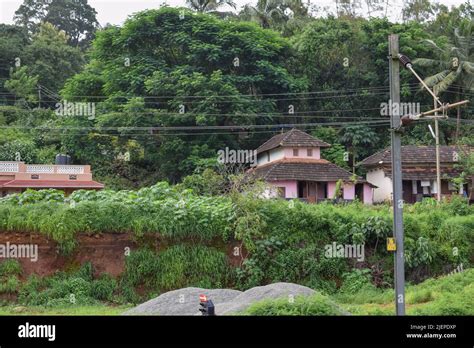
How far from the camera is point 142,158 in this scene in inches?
1447

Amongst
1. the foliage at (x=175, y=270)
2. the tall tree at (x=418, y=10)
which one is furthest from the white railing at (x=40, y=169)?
the tall tree at (x=418, y=10)

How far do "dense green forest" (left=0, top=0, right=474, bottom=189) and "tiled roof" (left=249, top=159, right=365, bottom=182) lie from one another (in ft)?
11.5

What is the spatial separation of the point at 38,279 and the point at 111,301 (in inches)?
88.2

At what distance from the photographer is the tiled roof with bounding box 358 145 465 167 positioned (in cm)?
3566

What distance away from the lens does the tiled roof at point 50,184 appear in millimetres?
30078

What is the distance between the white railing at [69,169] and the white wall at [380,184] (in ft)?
52.5

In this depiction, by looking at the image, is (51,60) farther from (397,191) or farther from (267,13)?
(397,191)

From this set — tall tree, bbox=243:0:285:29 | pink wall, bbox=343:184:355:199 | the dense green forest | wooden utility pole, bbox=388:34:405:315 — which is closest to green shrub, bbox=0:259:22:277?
wooden utility pole, bbox=388:34:405:315

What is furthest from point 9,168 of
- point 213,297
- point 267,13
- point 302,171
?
point 267,13

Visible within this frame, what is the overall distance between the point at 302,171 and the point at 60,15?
1271 inches

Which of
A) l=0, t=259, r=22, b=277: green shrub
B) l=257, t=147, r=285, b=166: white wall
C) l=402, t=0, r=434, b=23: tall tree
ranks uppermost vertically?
l=402, t=0, r=434, b=23: tall tree

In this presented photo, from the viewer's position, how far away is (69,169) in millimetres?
31594

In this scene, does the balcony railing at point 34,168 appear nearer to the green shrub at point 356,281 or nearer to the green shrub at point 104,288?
the green shrub at point 104,288

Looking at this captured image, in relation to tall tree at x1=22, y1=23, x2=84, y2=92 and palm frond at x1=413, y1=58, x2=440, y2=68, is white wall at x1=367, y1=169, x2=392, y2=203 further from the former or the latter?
tall tree at x1=22, y1=23, x2=84, y2=92
